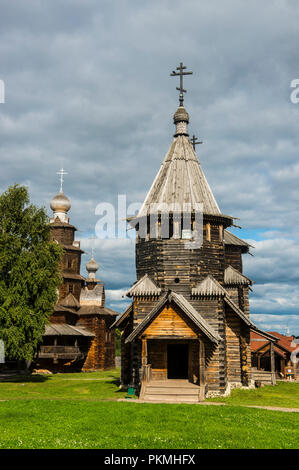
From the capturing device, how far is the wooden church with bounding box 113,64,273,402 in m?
20.8

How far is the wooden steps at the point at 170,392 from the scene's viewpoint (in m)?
19.2

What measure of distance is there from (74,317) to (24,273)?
18715mm

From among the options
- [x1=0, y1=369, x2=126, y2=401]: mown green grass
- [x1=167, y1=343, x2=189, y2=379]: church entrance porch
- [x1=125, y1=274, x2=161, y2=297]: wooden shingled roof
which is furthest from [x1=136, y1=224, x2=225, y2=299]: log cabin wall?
[x1=0, y1=369, x2=126, y2=401]: mown green grass

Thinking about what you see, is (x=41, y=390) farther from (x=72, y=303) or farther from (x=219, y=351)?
(x=72, y=303)

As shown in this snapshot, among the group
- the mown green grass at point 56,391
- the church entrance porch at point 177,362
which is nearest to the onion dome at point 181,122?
the church entrance porch at point 177,362

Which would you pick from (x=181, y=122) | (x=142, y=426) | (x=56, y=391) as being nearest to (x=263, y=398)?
(x=142, y=426)

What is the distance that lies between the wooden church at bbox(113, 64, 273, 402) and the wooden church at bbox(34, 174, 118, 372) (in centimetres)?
1459

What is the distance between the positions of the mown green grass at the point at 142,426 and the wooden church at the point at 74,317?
72.1 ft

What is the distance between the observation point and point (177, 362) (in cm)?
2588

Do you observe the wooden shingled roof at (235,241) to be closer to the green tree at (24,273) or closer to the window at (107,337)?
the green tree at (24,273)

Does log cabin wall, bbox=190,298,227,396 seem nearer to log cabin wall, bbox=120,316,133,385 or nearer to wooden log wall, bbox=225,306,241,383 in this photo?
wooden log wall, bbox=225,306,241,383

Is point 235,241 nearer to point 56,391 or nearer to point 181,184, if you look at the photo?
point 181,184

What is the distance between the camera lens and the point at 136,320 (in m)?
23.2
